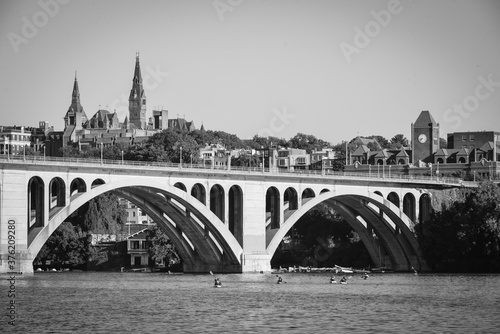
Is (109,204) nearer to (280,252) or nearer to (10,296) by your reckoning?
(280,252)

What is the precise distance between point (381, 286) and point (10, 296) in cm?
3344

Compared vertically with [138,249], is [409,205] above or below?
above

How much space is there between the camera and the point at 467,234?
11694 centimetres

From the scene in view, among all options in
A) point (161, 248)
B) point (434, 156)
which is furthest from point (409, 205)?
point (434, 156)

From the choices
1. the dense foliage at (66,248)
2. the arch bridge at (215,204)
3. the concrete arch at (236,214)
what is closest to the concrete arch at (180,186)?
the arch bridge at (215,204)

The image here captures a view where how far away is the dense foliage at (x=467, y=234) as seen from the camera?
382 feet

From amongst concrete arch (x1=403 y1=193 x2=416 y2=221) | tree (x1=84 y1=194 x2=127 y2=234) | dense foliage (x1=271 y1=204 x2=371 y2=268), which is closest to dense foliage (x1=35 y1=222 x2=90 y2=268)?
tree (x1=84 y1=194 x2=127 y2=234)

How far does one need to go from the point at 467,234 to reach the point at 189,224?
93.8ft

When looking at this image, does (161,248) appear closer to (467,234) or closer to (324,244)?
(324,244)

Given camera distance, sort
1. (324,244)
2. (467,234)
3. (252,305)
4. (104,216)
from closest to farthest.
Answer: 1. (252,305)
2. (467,234)
3. (324,244)
4. (104,216)

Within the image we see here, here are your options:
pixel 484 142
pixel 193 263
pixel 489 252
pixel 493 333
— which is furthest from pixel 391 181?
pixel 493 333

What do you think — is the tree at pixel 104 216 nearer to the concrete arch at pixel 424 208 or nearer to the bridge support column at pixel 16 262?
the concrete arch at pixel 424 208

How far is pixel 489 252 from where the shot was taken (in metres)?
116

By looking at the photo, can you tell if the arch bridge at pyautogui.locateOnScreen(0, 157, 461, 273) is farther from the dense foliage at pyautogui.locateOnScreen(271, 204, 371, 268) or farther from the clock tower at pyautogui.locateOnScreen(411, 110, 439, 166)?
the clock tower at pyautogui.locateOnScreen(411, 110, 439, 166)
